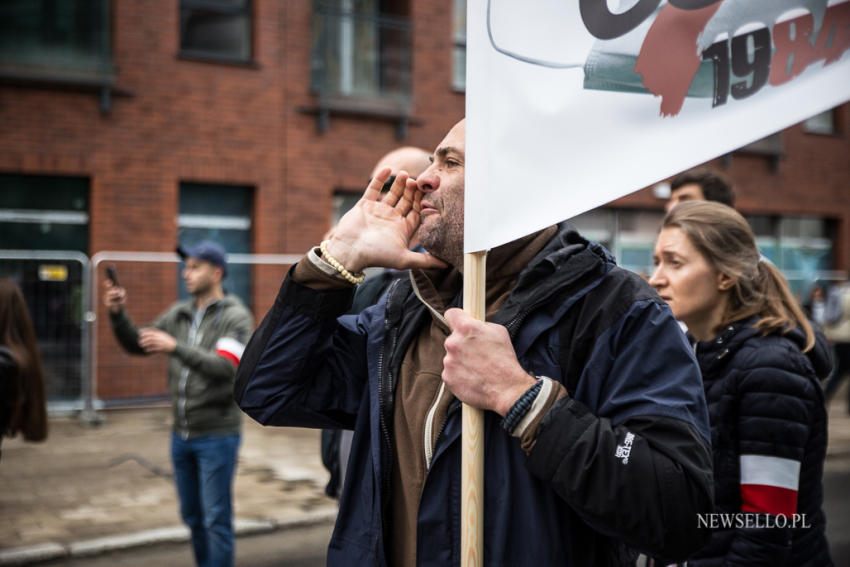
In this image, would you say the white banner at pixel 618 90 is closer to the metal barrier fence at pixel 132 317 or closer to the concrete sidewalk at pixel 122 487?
the concrete sidewalk at pixel 122 487

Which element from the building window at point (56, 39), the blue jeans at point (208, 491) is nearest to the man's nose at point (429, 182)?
the blue jeans at point (208, 491)

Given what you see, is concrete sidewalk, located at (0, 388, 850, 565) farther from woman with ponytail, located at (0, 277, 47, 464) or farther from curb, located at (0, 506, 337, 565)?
woman with ponytail, located at (0, 277, 47, 464)

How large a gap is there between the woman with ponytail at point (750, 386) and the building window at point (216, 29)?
33.7 feet

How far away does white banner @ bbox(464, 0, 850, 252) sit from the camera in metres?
1.55

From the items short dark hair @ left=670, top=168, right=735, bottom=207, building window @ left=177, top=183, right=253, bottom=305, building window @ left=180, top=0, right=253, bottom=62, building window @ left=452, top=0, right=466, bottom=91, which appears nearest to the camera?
short dark hair @ left=670, top=168, right=735, bottom=207

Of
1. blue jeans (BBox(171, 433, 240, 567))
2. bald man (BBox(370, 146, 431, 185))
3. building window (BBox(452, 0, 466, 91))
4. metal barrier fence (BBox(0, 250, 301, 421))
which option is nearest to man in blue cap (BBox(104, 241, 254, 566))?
blue jeans (BBox(171, 433, 240, 567))

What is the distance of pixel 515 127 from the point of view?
69.1 inches

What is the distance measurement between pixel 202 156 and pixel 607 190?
424 inches

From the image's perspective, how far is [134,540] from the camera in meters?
5.85

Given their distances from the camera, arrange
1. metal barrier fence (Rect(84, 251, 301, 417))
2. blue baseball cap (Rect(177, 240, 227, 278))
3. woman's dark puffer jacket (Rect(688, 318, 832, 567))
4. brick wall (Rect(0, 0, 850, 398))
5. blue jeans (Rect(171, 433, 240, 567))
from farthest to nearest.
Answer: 1. brick wall (Rect(0, 0, 850, 398))
2. metal barrier fence (Rect(84, 251, 301, 417))
3. blue baseball cap (Rect(177, 240, 227, 278))
4. blue jeans (Rect(171, 433, 240, 567))
5. woman's dark puffer jacket (Rect(688, 318, 832, 567))

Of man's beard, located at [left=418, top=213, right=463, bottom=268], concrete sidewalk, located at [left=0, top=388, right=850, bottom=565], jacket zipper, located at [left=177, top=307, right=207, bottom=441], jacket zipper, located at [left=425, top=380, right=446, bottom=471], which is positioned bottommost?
concrete sidewalk, located at [left=0, top=388, right=850, bottom=565]

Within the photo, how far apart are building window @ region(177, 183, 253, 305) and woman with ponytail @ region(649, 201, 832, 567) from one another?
9.35 meters

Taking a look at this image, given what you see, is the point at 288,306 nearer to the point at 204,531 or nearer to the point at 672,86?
the point at 672,86

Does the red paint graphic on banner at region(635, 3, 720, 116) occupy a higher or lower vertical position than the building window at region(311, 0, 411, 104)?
lower
